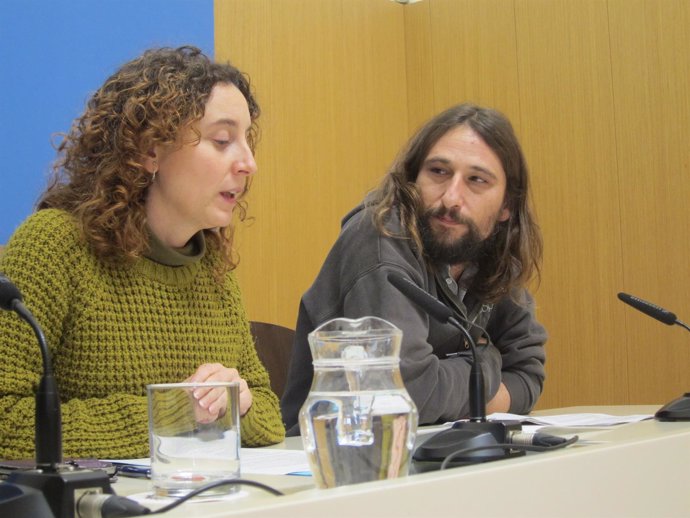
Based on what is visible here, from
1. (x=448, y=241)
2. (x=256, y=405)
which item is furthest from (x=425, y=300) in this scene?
(x=448, y=241)

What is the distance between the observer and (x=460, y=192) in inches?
91.8

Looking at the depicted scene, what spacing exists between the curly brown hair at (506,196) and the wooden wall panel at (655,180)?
1279 mm

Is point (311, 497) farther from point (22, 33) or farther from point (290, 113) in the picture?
point (290, 113)

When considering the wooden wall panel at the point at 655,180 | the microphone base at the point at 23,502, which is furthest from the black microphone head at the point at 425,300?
the wooden wall panel at the point at 655,180

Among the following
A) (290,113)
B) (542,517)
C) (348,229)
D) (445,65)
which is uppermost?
(445,65)

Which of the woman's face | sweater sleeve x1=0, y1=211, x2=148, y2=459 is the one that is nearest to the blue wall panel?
the woman's face

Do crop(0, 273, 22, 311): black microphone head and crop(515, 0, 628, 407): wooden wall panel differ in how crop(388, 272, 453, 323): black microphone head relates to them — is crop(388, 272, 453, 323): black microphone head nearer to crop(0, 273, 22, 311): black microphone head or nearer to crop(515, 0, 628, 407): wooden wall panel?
crop(0, 273, 22, 311): black microphone head

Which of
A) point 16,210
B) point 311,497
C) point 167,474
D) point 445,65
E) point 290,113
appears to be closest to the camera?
point 311,497

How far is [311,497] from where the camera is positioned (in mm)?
579

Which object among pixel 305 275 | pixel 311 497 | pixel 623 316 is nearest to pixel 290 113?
pixel 305 275

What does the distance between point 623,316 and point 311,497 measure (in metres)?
3.33

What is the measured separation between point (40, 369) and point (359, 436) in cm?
86

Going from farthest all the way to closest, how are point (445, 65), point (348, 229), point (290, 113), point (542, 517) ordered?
point (445, 65) < point (290, 113) < point (348, 229) < point (542, 517)

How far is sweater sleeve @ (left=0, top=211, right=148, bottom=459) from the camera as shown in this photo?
4.66 feet
